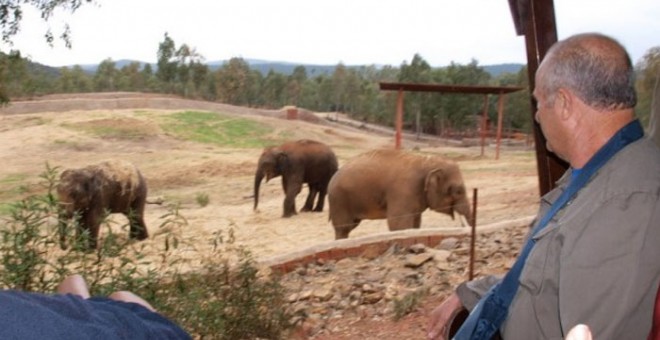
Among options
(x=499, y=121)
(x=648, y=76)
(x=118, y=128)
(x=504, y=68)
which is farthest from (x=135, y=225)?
(x=504, y=68)

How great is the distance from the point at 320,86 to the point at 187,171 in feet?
16.4

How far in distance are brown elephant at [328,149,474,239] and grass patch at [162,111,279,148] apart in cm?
189

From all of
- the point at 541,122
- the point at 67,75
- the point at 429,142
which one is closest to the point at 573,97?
the point at 541,122

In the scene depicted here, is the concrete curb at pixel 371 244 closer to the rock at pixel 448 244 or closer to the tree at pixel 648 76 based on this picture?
the rock at pixel 448 244

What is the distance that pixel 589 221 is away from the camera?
1.09 meters

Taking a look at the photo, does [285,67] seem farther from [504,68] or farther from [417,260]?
[417,260]

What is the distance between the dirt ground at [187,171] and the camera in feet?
20.7

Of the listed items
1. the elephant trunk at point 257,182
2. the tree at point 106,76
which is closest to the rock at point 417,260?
the elephant trunk at point 257,182

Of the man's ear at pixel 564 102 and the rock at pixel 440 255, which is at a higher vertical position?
the man's ear at pixel 564 102

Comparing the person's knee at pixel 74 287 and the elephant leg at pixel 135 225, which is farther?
the elephant leg at pixel 135 225

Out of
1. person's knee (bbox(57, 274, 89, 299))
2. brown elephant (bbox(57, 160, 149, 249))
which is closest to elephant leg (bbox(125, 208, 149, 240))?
brown elephant (bbox(57, 160, 149, 249))

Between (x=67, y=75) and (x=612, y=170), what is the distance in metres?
6.26

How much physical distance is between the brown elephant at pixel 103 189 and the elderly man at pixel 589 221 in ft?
16.6

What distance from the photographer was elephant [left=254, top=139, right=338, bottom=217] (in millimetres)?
8539
